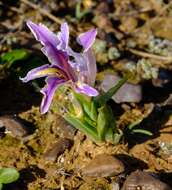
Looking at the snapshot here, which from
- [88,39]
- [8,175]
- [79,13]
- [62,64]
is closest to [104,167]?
[8,175]

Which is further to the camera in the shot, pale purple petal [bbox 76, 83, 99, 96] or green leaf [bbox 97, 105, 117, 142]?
green leaf [bbox 97, 105, 117, 142]

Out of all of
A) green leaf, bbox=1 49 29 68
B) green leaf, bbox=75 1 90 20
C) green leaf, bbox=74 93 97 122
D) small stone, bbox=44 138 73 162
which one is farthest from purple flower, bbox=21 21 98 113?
green leaf, bbox=75 1 90 20

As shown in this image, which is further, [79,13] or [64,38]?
[79,13]

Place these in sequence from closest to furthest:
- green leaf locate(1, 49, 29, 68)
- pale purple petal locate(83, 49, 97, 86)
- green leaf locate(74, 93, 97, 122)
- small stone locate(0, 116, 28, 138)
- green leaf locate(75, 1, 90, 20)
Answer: pale purple petal locate(83, 49, 97, 86) → green leaf locate(74, 93, 97, 122) → small stone locate(0, 116, 28, 138) → green leaf locate(1, 49, 29, 68) → green leaf locate(75, 1, 90, 20)

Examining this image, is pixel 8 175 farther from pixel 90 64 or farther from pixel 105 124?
pixel 90 64

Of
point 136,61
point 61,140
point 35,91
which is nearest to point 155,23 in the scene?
point 136,61

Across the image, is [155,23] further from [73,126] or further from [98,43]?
[73,126]

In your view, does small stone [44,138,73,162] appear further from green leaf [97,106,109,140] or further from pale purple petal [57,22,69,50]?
pale purple petal [57,22,69,50]

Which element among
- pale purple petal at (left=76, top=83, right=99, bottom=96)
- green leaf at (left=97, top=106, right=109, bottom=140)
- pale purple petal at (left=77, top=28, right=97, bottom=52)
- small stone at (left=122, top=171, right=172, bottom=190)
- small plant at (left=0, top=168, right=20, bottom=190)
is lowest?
small stone at (left=122, top=171, right=172, bottom=190)
